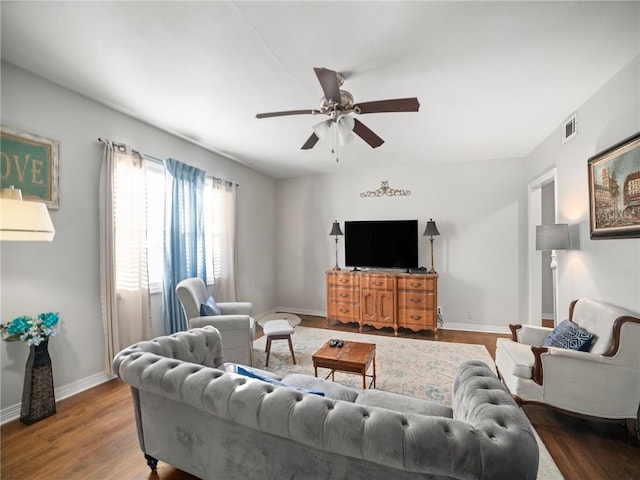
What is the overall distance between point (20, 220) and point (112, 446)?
161cm

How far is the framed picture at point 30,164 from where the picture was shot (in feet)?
7.03

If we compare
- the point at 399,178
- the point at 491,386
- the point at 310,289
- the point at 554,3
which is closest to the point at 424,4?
the point at 554,3

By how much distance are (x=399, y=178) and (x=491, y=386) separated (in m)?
4.24

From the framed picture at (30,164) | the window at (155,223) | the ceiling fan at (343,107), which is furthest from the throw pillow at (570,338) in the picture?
the framed picture at (30,164)

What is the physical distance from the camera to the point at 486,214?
179 inches

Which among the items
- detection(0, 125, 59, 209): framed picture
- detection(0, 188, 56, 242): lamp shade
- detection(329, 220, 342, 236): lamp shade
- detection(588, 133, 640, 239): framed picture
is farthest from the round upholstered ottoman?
detection(588, 133, 640, 239): framed picture

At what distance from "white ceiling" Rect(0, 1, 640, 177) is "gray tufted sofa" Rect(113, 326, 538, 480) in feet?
6.58

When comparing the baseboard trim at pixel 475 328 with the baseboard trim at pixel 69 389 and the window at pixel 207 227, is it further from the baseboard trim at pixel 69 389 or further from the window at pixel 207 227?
the baseboard trim at pixel 69 389

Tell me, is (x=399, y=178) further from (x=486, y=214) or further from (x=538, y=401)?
(x=538, y=401)

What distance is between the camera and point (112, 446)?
1.91 meters

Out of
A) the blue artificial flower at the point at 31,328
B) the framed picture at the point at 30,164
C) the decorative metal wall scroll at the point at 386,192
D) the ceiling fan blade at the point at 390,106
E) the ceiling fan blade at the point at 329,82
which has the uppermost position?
the ceiling fan blade at the point at 329,82

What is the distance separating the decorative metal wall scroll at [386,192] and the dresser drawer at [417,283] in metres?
1.56

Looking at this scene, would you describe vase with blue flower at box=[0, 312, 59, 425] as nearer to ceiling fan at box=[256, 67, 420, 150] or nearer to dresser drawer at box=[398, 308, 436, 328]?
ceiling fan at box=[256, 67, 420, 150]

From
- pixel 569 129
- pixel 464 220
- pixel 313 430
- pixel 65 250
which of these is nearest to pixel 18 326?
pixel 65 250
